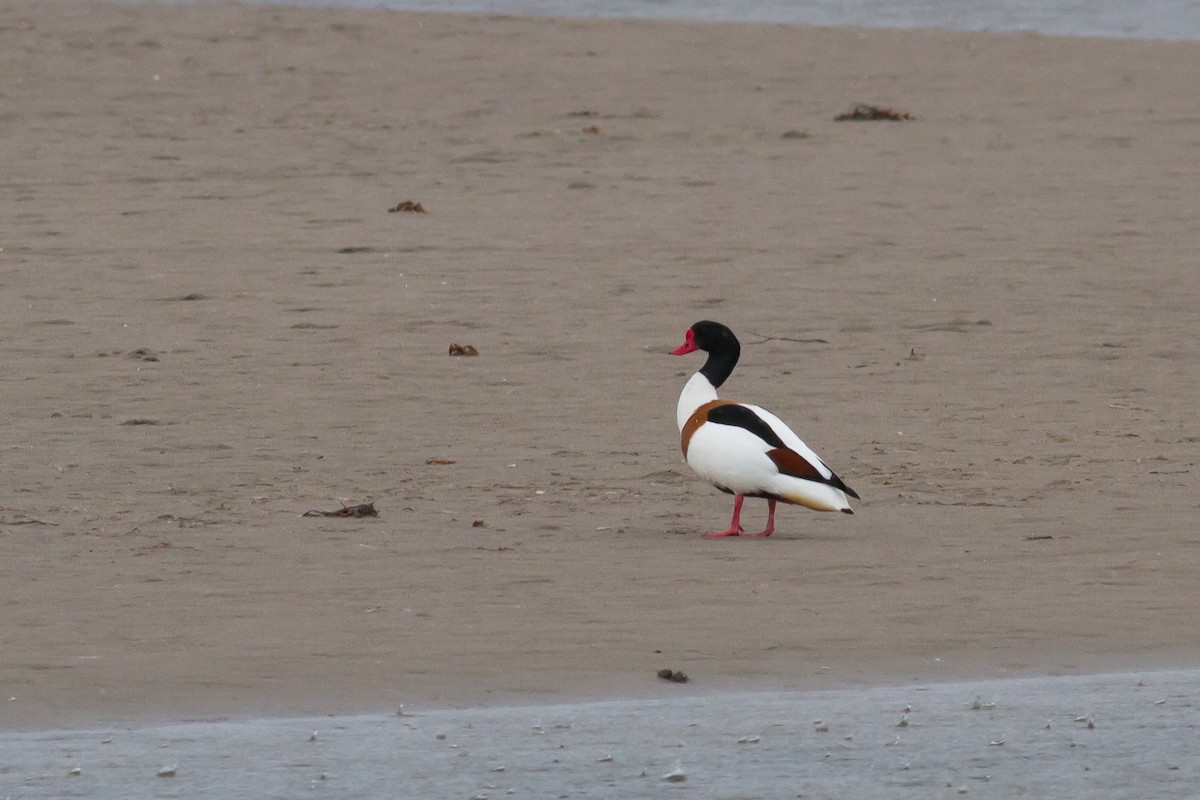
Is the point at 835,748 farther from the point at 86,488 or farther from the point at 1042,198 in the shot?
the point at 1042,198

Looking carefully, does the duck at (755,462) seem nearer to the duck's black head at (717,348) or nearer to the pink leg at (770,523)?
the pink leg at (770,523)

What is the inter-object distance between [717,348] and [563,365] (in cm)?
246

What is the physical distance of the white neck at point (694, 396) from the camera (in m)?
8.88

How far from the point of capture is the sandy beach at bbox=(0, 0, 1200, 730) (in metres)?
6.98

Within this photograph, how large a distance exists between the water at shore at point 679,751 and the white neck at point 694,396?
2.52 metres

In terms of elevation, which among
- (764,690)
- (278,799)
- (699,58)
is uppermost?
(699,58)

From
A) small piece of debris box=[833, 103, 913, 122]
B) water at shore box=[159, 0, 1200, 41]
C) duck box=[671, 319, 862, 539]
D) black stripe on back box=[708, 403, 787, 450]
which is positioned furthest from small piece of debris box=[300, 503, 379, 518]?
water at shore box=[159, 0, 1200, 41]

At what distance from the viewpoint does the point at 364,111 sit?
19.9 metres

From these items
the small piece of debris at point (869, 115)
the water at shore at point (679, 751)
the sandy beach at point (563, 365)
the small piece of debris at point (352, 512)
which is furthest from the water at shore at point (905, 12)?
the water at shore at point (679, 751)

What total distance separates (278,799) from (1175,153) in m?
13.8

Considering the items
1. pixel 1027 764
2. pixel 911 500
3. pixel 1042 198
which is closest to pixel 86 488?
pixel 911 500

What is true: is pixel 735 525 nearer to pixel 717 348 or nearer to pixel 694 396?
pixel 694 396

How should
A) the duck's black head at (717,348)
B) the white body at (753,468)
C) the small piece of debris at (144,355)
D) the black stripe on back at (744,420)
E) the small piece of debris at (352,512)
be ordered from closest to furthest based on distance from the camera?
the white body at (753,468) < the black stripe on back at (744,420) < the small piece of debris at (352,512) < the duck's black head at (717,348) < the small piece of debris at (144,355)

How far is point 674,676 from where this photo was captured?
655cm
